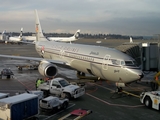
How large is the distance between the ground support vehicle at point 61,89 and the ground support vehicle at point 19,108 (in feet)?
15.5

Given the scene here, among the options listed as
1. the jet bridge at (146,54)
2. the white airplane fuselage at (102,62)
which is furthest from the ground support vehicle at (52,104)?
the jet bridge at (146,54)

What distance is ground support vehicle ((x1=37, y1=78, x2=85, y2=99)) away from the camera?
57.2 feet

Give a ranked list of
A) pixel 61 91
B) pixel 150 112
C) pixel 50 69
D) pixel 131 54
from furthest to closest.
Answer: pixel 50 69
pixel 131 54
pixel 61 91
pixel 150 112

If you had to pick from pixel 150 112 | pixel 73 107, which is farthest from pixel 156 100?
pixel 73 107

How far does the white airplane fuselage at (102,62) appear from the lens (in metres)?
18.0

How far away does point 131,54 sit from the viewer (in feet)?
67.8

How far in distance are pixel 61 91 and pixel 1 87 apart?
8.00 meters

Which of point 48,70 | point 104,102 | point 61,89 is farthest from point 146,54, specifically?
point 48,70

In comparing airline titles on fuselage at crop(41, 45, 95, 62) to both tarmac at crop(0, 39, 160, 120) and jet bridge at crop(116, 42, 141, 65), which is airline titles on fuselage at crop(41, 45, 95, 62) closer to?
tarmac at crop(0, 39, 160, 120)

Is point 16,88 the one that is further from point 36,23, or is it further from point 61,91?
point 36,23

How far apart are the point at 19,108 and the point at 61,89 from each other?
622cm

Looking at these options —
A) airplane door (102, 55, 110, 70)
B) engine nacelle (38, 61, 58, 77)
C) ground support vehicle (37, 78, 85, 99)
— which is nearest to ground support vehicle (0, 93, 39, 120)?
ground support vehicle (37, 78, 85, 99)

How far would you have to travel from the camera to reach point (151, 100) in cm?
1598

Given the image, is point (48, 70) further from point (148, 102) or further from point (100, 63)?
point (148, 102)
